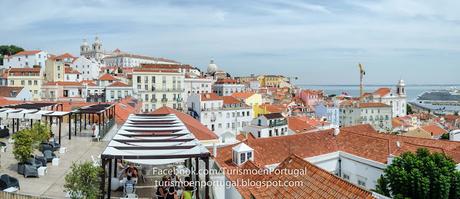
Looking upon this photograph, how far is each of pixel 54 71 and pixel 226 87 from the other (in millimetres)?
34006

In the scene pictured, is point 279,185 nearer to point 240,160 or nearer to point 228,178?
point 228,178

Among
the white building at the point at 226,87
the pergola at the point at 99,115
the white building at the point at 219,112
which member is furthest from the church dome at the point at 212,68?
the pergola at the point at 99,115

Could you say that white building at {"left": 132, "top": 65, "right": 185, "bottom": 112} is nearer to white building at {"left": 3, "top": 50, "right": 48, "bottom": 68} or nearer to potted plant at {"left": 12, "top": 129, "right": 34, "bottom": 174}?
white building at {"left": 3, "top": 50, "right": 48, "bottom": 68}

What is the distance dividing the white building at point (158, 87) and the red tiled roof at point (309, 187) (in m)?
50.6

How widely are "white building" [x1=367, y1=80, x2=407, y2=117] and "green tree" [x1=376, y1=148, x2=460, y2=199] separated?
298 ft

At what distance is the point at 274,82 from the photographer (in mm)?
150625

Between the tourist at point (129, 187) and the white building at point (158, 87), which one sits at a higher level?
the white building at point (158, 87)

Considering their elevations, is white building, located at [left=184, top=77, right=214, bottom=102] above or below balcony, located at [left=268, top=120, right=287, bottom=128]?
above

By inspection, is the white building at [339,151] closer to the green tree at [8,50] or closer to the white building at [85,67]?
the white building at [85,67]

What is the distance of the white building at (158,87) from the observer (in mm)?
61250

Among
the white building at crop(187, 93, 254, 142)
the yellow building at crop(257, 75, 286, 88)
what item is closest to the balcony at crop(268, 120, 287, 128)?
the white building at crop(187, 93, 254, 142)

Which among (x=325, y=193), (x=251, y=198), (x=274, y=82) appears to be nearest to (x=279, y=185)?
(x=251, y=198)

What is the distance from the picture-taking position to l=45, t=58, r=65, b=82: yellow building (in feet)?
236

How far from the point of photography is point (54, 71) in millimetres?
71875
